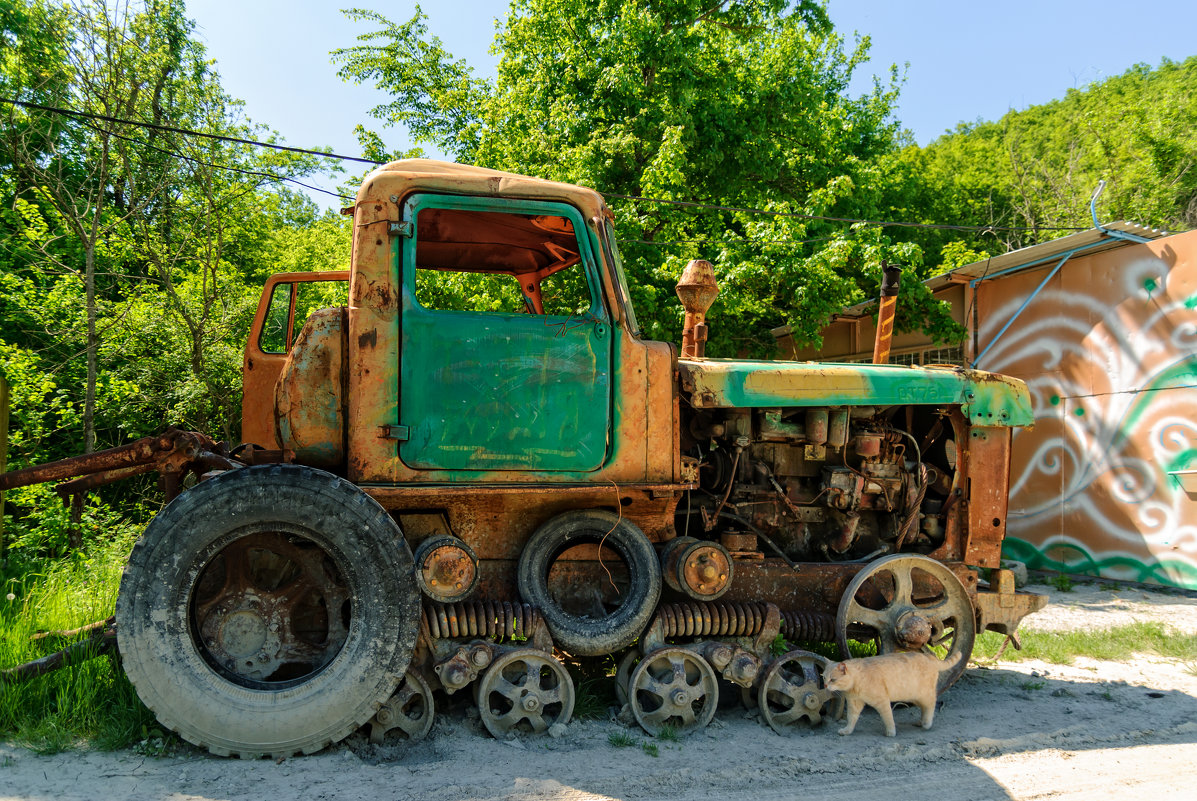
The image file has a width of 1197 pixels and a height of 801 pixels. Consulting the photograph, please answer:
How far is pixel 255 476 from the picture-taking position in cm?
344

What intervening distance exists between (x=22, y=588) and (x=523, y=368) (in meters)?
4.40

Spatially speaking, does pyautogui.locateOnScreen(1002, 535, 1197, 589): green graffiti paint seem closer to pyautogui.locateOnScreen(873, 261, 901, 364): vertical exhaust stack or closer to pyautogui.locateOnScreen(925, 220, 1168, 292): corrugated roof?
pyautogui.locateOnScreen(925, 220, 1168, 292): corrugated roof

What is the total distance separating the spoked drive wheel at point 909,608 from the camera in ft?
14.2

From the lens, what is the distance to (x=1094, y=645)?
6.02 metres

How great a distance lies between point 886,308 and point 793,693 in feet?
8.25

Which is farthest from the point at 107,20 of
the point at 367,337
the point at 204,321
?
the point at 367,337

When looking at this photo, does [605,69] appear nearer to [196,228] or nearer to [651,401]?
[196,228]

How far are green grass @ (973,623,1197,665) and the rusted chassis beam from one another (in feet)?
17.8

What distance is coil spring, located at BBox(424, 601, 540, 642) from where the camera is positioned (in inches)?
147

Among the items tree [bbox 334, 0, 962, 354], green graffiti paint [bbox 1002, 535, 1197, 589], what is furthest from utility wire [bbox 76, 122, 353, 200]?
green graffiti paint [bbox 1002, 535, 1197, 589]

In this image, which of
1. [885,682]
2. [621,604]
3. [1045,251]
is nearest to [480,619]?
[621,604]

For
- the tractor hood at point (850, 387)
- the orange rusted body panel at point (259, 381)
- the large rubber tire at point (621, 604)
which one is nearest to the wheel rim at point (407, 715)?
the large rubber tire at point (621, 604)

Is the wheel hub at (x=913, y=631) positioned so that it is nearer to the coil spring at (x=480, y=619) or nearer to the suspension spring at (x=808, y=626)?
the suspension spring at (x=808, y=626)

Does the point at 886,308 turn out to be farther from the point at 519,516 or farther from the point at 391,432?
the point at 391,432
